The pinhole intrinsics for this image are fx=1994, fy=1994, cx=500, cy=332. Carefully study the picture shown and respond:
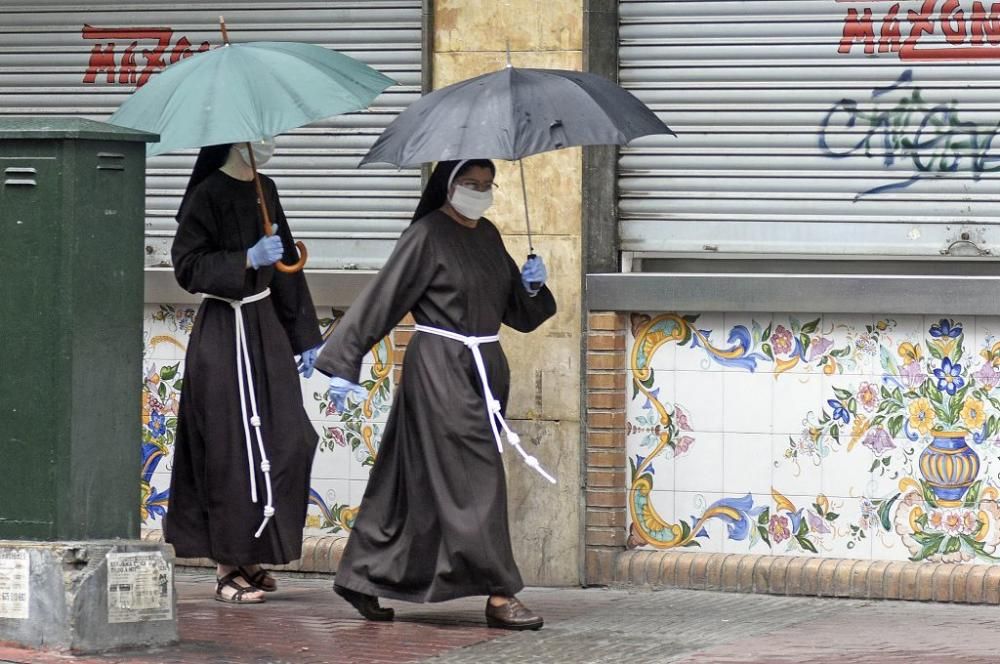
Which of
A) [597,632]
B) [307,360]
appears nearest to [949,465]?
[597,632]

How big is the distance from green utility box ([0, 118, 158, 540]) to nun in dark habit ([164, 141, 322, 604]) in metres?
1.25

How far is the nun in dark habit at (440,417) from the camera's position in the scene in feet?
24.6

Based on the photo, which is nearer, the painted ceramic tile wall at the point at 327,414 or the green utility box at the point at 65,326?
the green utility box at the point at 65,326

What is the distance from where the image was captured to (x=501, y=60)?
29.2ft

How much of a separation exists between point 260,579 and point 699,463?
1.98m

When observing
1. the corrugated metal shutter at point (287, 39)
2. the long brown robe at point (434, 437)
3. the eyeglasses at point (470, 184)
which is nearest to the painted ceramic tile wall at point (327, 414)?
the corrugated metal shutter at point (287, 39)

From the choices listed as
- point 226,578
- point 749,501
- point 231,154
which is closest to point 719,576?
point 749,501

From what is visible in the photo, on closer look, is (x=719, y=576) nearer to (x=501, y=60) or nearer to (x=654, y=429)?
(x=654, y=429)

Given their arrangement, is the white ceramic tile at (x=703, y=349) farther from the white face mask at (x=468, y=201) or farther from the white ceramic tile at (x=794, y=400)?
the white face mask at (x=468, y=201)

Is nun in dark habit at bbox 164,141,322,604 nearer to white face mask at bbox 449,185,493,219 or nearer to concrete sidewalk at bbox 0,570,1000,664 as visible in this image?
concrete sidewalk at bbox 0,570,1000,664

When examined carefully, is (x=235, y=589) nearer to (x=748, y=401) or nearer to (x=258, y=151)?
(x=258, y=151)

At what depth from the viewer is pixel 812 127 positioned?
28.2ft

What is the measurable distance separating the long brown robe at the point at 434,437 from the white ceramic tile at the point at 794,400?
1.44 metres

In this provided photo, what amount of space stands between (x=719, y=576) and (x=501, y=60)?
2.47 metres
